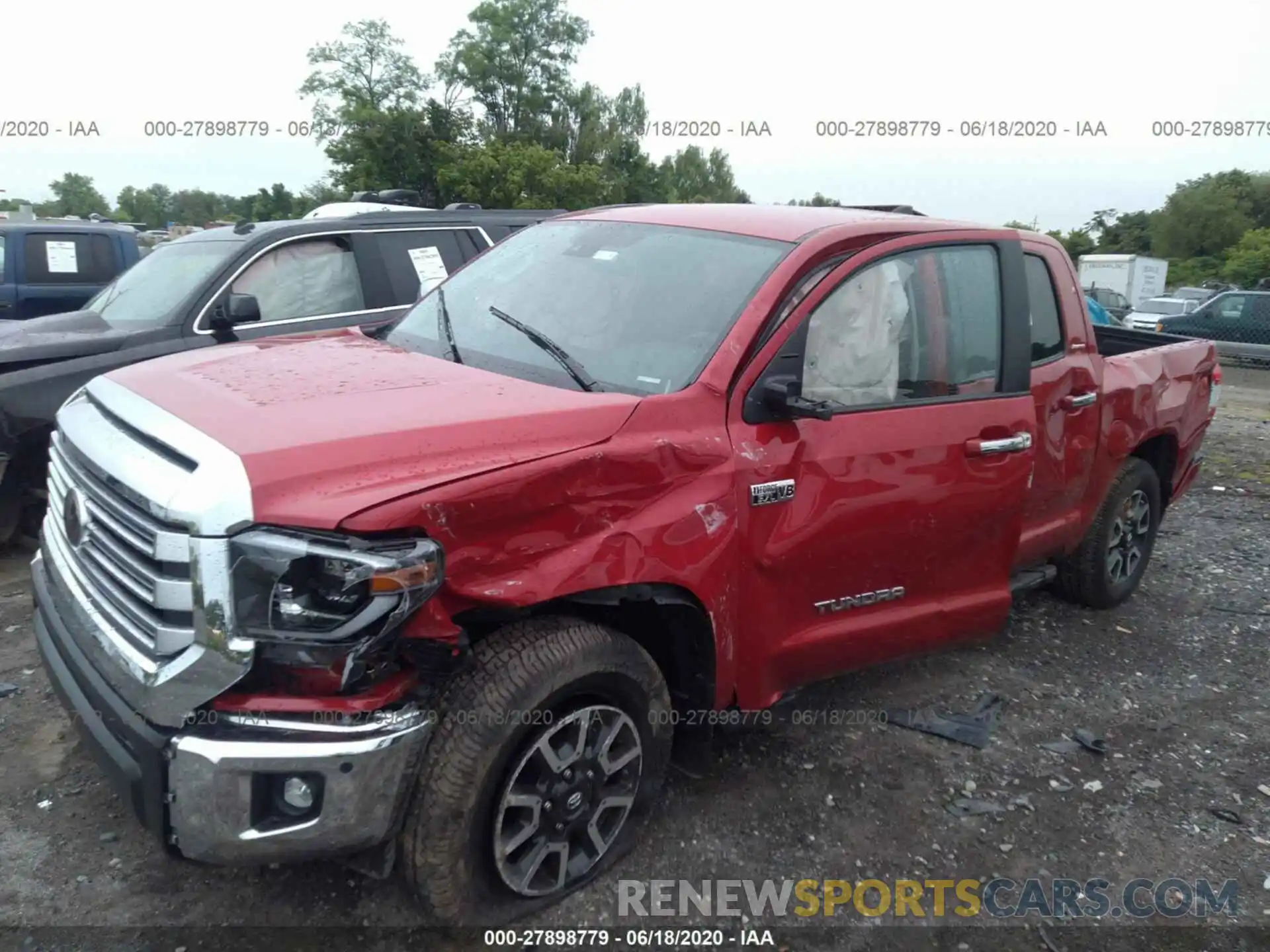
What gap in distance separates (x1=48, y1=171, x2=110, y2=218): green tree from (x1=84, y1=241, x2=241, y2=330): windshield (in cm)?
5196

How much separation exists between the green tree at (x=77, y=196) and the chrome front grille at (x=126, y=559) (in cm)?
5636

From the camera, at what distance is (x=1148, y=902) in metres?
3.13

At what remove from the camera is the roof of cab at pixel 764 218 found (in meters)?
3.49

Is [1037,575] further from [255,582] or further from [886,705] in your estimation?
[255,582]

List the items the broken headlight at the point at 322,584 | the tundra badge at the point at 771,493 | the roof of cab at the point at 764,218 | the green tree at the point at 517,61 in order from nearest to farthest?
the broken headlight at the point at 322,584
the tundra badge at the point at 771,493
the roof of cab at the point at 764,218
the green tree at the point at 517,61

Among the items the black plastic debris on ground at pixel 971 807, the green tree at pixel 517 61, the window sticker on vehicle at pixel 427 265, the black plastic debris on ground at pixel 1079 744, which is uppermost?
the green tree at pixel 517 61

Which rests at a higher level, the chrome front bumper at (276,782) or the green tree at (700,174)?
the green tree at (700,174)

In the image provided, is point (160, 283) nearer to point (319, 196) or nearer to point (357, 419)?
point (357, 419)

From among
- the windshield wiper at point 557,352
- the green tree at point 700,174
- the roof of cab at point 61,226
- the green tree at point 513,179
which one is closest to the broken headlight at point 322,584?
the windshield wiper at point 557,352

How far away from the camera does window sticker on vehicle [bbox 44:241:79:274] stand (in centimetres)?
984

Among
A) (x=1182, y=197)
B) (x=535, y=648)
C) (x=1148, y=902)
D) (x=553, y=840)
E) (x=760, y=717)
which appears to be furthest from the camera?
(x=1182, y=197)

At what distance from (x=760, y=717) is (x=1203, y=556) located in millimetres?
4179

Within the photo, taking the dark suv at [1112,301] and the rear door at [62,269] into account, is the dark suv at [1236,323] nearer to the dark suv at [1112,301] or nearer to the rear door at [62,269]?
the dark suv at [1112,301]

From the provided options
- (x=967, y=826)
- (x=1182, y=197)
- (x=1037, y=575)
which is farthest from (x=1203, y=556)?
(x=1182, y=197)
